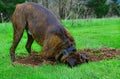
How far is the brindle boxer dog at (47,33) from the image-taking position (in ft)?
28.5

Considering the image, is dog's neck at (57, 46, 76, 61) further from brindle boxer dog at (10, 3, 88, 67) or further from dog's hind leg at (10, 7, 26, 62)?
dog's hind leg at (10, 7, 26, 62)

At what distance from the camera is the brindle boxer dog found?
8.69 meters

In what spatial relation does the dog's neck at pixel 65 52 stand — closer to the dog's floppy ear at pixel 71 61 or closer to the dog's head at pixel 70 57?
the dog's head at pixel 70 57

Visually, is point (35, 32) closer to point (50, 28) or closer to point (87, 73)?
point (50, 28)

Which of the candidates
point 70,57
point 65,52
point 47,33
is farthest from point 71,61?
point 47,33

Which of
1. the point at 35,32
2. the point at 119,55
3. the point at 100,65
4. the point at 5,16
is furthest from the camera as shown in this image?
the point at 5,16

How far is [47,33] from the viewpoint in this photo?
9.02 metres

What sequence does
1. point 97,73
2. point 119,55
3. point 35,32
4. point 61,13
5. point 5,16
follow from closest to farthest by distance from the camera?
point 97,73 → point 35,32 → point 119,55 → point 5,16 → point 61,13

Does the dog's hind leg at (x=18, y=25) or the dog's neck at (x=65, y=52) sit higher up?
the dog's hind leg at (x=18, y=25)

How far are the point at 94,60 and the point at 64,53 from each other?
113cm

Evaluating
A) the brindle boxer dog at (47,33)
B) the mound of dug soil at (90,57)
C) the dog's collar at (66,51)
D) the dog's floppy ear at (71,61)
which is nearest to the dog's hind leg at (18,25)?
the brindle boxer dog at (47,33)

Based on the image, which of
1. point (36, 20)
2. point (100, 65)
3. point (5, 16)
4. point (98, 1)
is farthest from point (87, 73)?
point (98, 1)

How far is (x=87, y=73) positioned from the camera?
7.77 m

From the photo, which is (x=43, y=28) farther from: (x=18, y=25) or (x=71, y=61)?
(x=71, y=61)
